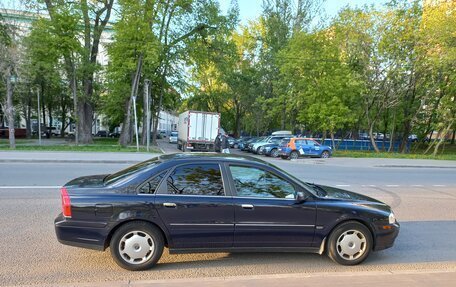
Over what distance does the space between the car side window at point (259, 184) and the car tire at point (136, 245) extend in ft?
3.77

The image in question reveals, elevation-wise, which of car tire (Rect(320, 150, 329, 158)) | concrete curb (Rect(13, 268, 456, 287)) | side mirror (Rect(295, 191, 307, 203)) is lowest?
concrete curb (Rect(13, 268, 456, 287))

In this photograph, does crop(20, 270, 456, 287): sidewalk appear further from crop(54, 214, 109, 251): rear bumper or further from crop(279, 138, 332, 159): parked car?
crop(279, 138, 332, 159): parked car

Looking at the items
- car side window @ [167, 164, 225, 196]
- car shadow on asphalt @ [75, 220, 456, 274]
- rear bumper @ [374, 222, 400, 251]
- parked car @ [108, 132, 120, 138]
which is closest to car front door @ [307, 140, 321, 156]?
car shadow on asphalt @ [75, 220, 456, 274]

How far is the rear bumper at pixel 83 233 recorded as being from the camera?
3.87 m

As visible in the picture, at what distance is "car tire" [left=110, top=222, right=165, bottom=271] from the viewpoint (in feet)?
12.8

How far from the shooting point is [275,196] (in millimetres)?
4176

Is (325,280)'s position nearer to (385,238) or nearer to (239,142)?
(385,238)

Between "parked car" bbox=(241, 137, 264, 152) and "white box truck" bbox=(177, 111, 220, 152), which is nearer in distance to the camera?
"white box truck" bbox=(177, 111, 220, 152)

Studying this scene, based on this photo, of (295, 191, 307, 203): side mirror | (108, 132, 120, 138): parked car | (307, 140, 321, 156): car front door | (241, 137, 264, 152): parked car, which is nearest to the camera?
(295, 191, 307, 203): side mirror

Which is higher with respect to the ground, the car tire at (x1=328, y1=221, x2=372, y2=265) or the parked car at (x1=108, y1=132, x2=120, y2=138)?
the car tire at (x1=328, y1=221, x2=372, y2=265)

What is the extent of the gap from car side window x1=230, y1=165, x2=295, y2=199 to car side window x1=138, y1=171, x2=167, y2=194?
2.91 ft

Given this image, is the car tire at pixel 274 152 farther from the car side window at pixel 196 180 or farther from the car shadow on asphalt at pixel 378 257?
the car side window at pixel 196 180

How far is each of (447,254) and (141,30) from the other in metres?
22.3

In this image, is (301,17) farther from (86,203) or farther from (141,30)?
(86,203)
